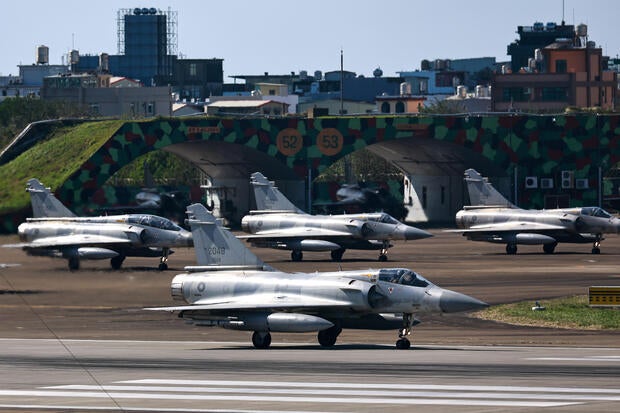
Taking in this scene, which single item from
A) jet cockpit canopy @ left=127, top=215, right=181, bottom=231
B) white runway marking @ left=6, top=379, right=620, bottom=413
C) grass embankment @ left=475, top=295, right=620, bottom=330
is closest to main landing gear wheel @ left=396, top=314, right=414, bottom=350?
white runway marking @ left=6, top=379, right=620, bottom=413

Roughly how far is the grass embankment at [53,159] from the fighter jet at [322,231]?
2381 centimetres

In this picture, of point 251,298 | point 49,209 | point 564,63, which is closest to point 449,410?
point 251,298

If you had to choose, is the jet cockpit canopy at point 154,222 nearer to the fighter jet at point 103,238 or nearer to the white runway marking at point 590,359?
the fighter jet at point 103,238

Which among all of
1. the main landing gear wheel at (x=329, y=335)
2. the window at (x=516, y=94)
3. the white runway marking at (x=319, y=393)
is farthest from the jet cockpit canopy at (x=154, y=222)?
the window at (x=516, y=94)

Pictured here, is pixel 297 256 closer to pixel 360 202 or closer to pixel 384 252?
pixel 384 252

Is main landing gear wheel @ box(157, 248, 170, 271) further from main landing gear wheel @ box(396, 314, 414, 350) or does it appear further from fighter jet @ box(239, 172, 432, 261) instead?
main landing gear wheel @ box(396, 314, 414, 350)

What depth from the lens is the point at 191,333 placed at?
44.7 metres

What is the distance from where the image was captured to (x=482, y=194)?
80500 millimetres

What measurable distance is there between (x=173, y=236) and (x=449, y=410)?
41059 mm

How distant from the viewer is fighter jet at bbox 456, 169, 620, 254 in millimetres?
75000

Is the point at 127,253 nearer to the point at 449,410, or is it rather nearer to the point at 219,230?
the point at 219,230

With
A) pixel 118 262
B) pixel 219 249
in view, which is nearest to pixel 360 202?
pixel 118 262

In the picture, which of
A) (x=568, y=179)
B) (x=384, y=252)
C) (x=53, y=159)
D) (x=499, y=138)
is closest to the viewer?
(x=384, y=252)

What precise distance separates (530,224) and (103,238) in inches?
913
